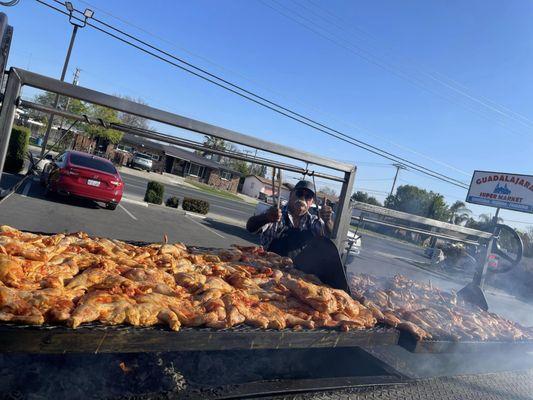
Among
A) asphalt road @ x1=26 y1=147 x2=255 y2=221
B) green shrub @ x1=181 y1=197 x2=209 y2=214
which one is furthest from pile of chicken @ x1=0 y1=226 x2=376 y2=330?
asphalt road @ x1=26 y1=147 x2=255 y2=221

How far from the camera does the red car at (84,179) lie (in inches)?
465

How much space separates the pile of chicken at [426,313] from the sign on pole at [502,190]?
12860 millimetres

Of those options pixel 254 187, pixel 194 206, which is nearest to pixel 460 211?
pixel 254 187

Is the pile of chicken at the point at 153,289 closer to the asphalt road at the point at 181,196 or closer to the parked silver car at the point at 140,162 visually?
the asphalt road at the point at 181,196

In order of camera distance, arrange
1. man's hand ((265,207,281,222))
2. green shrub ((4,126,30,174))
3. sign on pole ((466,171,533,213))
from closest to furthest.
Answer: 1. man's hand ((265,207,281,222))
2. green shrub ((4,126,30,174))
3. sign on pole ((466,171,533,213))

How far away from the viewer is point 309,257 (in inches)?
175

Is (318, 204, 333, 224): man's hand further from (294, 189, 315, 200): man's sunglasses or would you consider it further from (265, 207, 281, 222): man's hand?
(265, 207, 281, 222): man's hand

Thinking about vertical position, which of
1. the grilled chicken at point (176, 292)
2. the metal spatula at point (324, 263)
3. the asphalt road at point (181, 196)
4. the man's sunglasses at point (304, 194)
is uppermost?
the man's sunglasses at point (304, 194)

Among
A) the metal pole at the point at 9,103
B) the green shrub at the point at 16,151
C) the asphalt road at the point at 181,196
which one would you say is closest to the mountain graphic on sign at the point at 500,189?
the asphalt road at the point at 181,196

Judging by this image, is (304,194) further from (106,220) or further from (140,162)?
(140,162)

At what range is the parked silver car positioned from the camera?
42406 millimetres

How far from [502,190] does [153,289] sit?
753 inches

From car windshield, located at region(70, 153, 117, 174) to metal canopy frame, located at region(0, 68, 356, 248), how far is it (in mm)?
10109

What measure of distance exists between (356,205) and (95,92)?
10.7 feet
